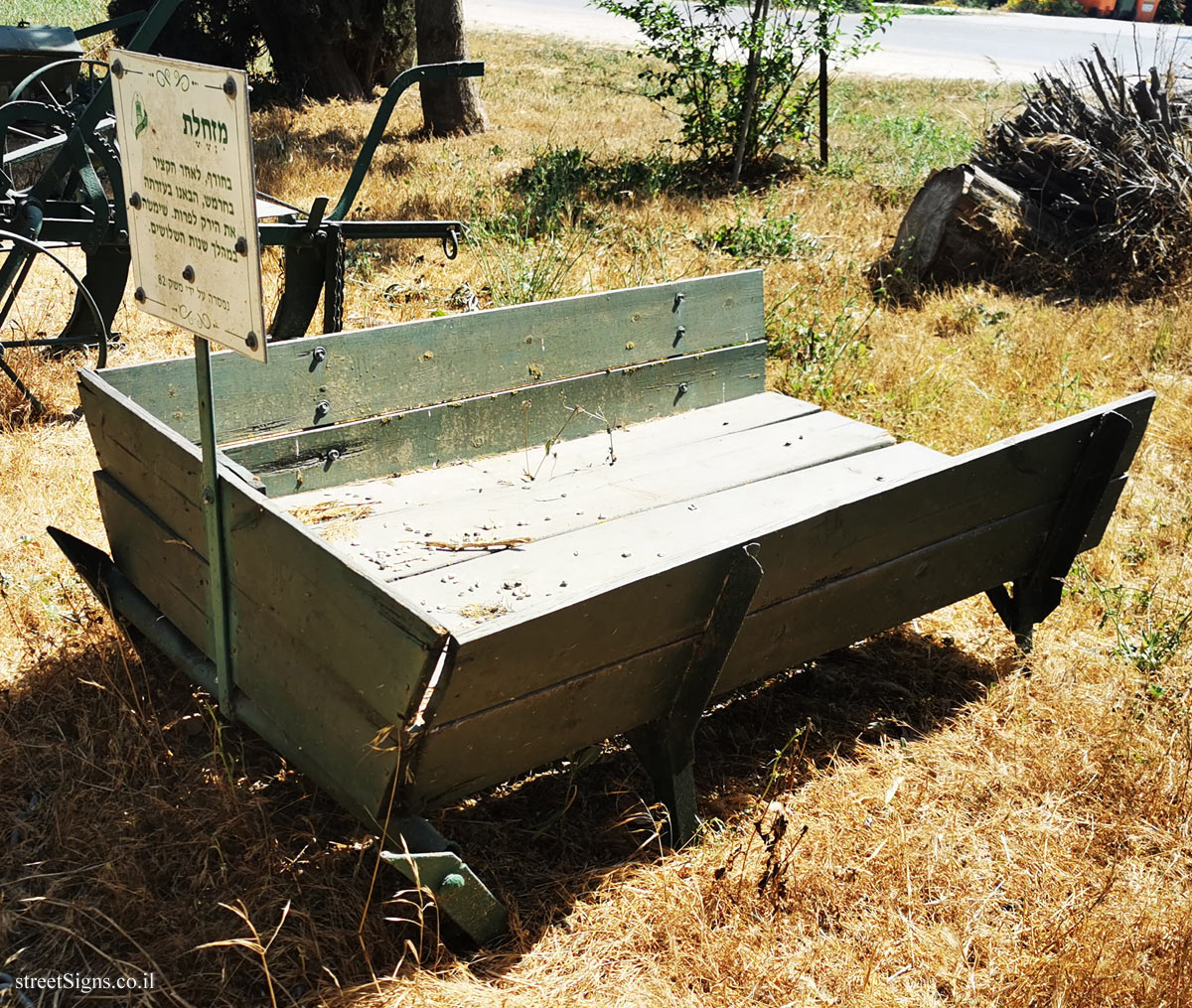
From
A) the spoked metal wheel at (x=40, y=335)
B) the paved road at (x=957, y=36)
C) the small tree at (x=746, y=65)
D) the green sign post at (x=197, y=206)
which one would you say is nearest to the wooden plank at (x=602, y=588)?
the green sign post at (x=197, y=206)

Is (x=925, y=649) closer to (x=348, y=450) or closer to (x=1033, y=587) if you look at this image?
(x=1033, y=587)

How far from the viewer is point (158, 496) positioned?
2701 mm

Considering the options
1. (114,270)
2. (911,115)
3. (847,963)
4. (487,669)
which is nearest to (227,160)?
(487,669)

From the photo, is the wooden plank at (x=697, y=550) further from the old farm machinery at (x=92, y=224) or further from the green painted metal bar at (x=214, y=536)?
the old farm machinery at (x=92, y=224)

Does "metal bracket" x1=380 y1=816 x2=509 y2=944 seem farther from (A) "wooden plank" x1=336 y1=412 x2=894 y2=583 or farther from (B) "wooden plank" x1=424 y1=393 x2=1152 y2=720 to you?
(A) "wooden plank" x1=336 y1=412 x2=894 y2=583

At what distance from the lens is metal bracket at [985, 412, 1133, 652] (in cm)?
310

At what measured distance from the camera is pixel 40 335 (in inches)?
203

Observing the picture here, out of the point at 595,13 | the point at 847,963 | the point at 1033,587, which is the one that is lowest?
the point at 847,963

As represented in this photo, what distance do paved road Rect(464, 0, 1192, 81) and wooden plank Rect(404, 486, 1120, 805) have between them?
15435mm

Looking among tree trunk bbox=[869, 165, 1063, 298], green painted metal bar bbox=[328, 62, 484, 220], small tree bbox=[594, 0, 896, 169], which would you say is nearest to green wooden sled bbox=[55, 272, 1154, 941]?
green painted metal bar bbox=[328, 62, 484, 220]

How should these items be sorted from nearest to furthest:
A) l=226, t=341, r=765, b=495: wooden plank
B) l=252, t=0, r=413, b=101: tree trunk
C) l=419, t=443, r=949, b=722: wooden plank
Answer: l=419, t=443, r=949, b=722: wooden plank < l=226, t=341, r=765, b=495: wooden plank < l=252, t=0, r=413, b=101: tree trunk

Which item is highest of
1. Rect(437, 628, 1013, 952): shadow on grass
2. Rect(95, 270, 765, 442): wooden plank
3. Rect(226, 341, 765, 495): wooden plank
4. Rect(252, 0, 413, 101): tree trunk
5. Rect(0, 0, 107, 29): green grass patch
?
Rect(0, 0, 107, 29): green grass patch

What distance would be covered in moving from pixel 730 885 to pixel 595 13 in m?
Answer: 25.2

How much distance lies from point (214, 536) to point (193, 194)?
0.71 metres
